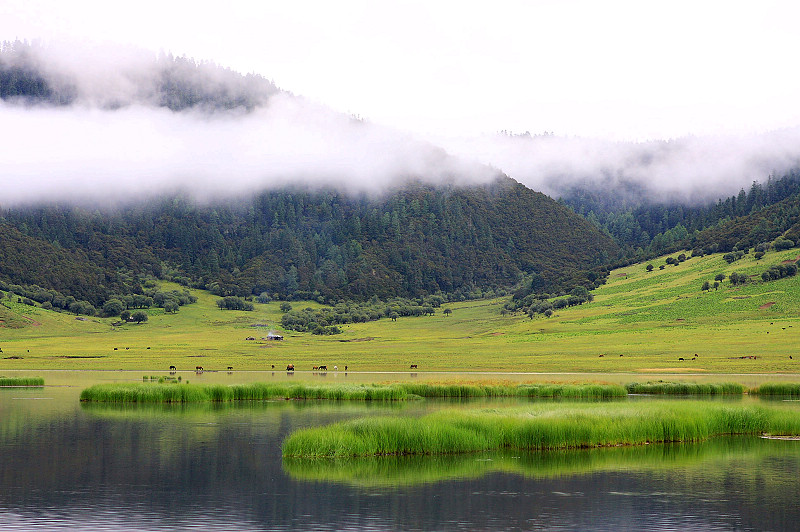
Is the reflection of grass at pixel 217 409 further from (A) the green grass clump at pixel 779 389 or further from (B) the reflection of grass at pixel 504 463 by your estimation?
(A) the green grass clump at pixel 779 389

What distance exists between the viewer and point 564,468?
44500 millimetres

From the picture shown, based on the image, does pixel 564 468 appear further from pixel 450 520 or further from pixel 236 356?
pixel 236 356

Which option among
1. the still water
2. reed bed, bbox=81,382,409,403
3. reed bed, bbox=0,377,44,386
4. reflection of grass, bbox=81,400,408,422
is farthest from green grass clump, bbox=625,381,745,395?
reed bed, bbox=0,377,44,386

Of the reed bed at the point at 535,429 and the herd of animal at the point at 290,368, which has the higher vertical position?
the reed bed at the point at 535,429

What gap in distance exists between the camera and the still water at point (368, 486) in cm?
3291

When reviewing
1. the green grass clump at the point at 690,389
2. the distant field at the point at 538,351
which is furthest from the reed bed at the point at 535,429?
the distant field at the point at 538,351

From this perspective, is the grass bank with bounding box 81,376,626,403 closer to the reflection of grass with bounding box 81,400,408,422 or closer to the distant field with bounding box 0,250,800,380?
the reflection of grass with bounding box 81,400,408,422

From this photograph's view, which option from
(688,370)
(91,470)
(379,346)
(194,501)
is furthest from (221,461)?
(379,346)

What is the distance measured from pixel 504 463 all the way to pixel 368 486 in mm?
9284

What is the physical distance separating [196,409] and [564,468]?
38451 mm

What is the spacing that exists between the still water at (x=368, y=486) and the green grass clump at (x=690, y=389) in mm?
32733

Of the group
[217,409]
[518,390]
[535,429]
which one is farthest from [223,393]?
[535,429]

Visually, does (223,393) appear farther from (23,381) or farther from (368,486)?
(368,486)

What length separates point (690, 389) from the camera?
3529 inches
